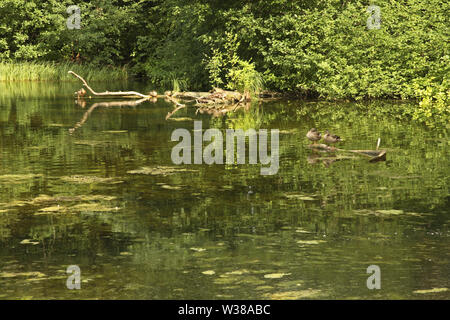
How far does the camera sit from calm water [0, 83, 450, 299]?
20.4 feet

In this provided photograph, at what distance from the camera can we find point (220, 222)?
8.27 m

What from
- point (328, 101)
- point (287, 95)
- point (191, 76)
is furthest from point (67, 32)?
point (328, 101)

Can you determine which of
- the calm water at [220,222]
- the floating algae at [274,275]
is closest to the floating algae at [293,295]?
the calm water at [220,222]

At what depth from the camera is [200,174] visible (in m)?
11.4

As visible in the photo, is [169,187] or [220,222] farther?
[169,187]

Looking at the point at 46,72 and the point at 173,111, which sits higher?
the point at 46,72

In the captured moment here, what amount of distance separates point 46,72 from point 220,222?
116 feet

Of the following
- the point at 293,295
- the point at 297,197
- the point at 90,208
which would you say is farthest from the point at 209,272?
the point at 297,197

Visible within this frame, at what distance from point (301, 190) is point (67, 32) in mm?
38092

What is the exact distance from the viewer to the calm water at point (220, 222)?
20.4ft

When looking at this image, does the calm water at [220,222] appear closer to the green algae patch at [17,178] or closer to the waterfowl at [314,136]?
the green algae patch at [17,178]

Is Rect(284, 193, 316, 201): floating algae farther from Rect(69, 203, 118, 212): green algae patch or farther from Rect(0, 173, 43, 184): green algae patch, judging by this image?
Rect(0, 173, 43, 184): green algae patch

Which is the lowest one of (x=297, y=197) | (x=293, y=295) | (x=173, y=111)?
(x=293, y=295)

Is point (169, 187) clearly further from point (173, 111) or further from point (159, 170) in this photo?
point (173, 111)
